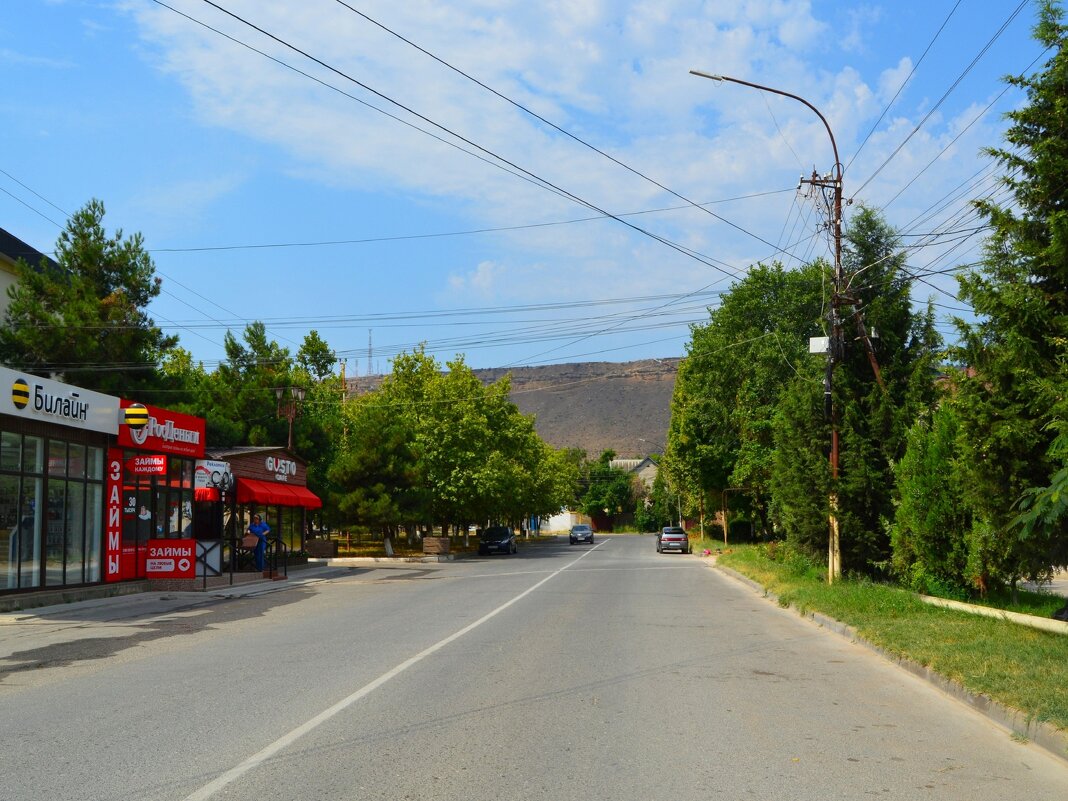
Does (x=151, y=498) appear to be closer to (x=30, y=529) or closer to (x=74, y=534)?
(x=74, y=534)

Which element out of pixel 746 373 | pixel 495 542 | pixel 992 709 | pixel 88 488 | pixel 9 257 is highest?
pixel 9 257

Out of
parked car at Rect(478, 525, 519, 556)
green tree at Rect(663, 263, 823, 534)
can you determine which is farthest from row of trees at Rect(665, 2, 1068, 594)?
parked car at Rect(478, 525, 519, 556)

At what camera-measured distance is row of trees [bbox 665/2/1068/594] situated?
41.3 feet

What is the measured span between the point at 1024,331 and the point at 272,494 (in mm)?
24751

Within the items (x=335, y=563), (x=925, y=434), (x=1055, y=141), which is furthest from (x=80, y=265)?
(x=1055, y=141)

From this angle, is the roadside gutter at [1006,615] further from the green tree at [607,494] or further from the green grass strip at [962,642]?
the green tree at [607,494]

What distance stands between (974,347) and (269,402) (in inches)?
1478

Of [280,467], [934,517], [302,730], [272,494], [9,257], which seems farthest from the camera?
[9,257]

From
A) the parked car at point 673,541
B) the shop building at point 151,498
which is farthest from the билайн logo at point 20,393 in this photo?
the parked car at point 673,541

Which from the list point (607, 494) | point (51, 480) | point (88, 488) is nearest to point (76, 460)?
point (88, 488)

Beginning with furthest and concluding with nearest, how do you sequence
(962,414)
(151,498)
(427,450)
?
(427,450)
(151,498)
(962,414)

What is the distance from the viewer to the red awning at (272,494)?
30422mm

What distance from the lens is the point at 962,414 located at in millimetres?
13633

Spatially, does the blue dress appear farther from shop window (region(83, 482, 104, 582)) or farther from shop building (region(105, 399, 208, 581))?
shop window (region(83, 482, 104, 582))
